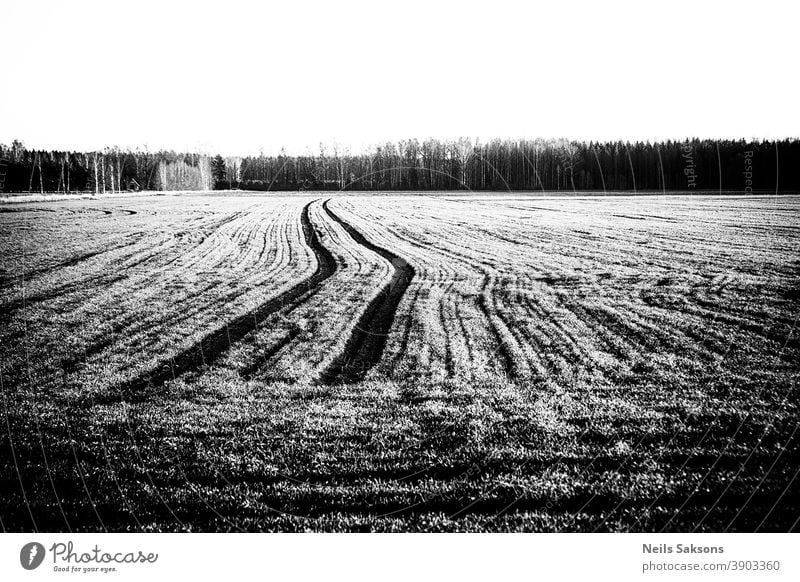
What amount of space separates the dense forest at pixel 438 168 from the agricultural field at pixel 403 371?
32 centimetres

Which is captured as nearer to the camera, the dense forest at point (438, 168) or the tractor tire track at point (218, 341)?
the tractor tire track at point (218, 341)

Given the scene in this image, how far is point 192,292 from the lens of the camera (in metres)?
6.05

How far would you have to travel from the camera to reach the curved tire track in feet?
17.2

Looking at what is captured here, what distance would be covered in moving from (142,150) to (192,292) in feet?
6.93

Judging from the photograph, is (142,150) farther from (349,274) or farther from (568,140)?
Result: (568,140)

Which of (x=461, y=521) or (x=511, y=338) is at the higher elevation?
(x=511, y=338)

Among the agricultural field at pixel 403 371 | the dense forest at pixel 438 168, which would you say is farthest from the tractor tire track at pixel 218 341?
the dense forest at pixel 438 168

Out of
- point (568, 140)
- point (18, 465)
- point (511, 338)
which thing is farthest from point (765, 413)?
point (18, 465)
